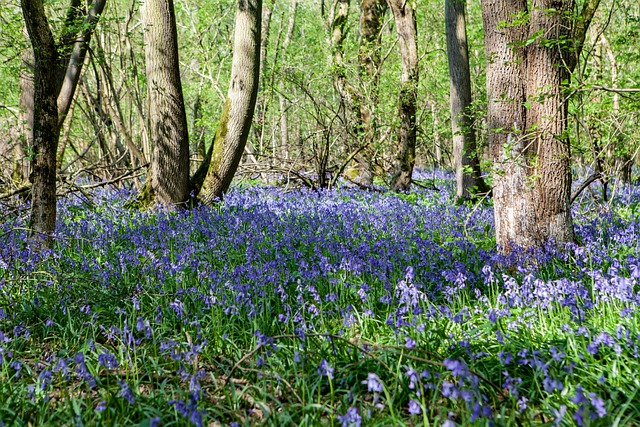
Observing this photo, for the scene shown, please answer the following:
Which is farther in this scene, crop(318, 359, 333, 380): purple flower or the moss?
the moss

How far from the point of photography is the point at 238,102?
9195mm

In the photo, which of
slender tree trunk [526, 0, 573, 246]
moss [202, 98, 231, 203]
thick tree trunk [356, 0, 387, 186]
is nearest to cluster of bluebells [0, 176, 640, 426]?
slender tree trunk [526, 0, 573, 246]

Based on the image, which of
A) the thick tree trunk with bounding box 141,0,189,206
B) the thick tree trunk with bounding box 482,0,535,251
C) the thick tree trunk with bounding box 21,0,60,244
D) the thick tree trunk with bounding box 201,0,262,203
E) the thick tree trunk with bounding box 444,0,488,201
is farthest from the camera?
the thick tree trunk with bounding box 444,0,488,201

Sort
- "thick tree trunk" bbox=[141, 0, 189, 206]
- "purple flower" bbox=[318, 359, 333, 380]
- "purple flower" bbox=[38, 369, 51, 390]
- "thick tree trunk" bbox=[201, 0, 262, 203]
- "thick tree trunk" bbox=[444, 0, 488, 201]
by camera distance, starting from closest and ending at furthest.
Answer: "purple flower" bbox=[318, 359, 333, 380], "purple flower" bbox=[38, 369, 51, 390], "thick tree trunk" bbox=[141, 0, 189, 206], "thick tree trunk" bbox=[201, 0, 262, 203], "thick tree trunk" bbox=[444, 0, 488, 201]

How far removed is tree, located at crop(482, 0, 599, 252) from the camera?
5.04 metres

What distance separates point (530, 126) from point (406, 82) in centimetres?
642

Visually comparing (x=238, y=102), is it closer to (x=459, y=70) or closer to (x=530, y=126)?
(x=459, y=70)

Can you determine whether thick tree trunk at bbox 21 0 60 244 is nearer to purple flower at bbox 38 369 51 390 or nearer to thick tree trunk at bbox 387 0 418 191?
purple flower at bbox 38 369 51 390

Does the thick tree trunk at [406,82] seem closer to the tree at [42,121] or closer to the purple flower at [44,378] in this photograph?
the tree at [42,121]

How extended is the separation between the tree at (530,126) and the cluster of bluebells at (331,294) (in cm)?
31

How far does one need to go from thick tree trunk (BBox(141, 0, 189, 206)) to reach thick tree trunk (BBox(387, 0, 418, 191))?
15.7ft

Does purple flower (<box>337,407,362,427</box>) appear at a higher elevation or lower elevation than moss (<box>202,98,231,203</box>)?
lower

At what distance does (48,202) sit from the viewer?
19.4 ft

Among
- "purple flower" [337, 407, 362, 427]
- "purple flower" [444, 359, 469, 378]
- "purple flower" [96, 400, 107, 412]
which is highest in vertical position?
"purple flower" [444, 359, 469, 378]
